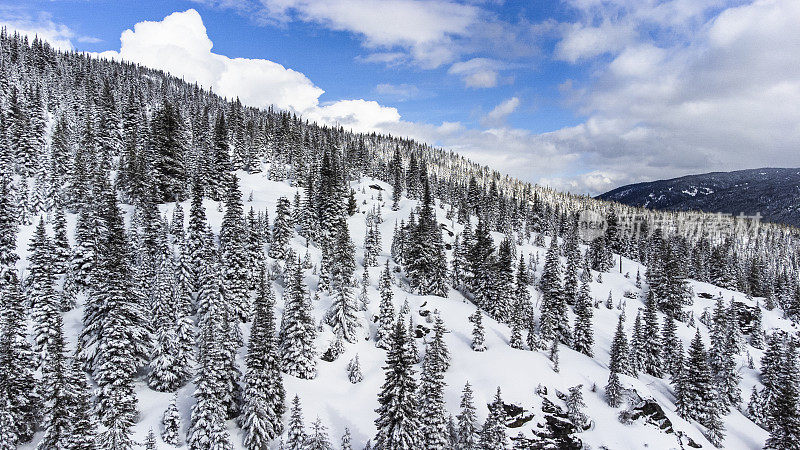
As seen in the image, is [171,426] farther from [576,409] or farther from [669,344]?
[669,344]

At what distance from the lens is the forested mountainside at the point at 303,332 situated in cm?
3278

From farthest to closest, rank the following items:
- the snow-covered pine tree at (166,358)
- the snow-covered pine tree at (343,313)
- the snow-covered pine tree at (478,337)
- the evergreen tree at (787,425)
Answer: the snow-covered pine tree at (478,337)
the snow-covered pine tree at (343,313)
the evergreen tree at (787,425)
the snow-covered pine tree at (166,358)

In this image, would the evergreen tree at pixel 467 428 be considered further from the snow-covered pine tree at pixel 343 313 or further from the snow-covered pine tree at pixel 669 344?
the snow-covered pine tree at pixel 669 344

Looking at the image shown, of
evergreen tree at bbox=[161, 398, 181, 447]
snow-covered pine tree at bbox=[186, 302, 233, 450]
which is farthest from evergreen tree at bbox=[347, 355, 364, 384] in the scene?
evergreen tree at bbox=[161, 398, 181, 447]

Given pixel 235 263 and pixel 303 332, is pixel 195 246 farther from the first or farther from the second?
pixel 303 332

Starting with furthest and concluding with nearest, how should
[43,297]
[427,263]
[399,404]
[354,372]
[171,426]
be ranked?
[427,263], [354,372], [43,297], [171,426], [399,404]

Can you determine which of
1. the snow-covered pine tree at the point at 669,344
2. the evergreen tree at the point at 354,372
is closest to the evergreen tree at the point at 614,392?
the snow-covered pine tree at the point at 669,344

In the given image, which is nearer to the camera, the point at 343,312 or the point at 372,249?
the point at 343,312

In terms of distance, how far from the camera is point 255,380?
1431 inches

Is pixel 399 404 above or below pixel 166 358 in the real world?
above

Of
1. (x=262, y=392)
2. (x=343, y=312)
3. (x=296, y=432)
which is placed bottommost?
(x=296, y=432)

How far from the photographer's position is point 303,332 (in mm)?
45594

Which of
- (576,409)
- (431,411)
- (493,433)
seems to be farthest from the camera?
(576,409)

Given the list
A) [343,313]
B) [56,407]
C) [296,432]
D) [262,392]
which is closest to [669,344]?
[343,313]
